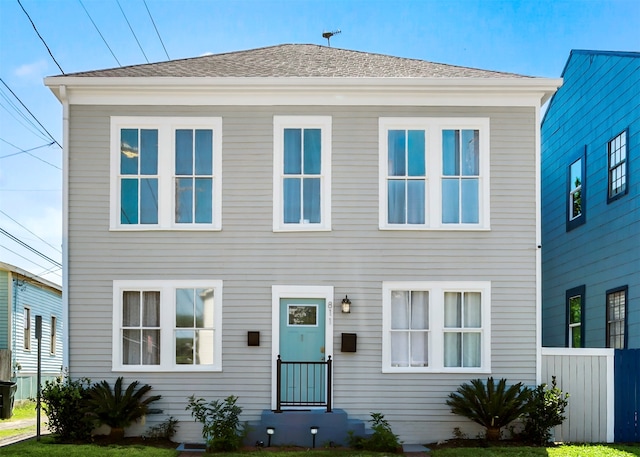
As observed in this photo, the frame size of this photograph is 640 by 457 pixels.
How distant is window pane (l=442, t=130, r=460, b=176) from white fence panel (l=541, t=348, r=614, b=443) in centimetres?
332

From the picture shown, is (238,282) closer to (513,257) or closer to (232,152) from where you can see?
(232,152)

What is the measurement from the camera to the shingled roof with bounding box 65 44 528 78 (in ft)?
40.0

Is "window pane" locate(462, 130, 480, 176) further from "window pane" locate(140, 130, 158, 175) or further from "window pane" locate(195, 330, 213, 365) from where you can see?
"window pane" locate(140, 130, 158, 175)

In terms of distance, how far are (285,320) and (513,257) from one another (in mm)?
3906

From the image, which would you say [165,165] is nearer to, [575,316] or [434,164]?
[434,164]

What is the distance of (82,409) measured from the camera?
37.0 ft

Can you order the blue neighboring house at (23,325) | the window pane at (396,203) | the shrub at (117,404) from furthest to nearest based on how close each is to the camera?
1. the blue neighboring house at (23,325)
2. the window pane at (396,203)
3. the shrub at (117,404)

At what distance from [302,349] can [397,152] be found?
11.9 feet

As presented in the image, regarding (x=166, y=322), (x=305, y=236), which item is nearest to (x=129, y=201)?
(x=166, y=322)

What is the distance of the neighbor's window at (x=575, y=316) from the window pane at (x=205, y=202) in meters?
7.95

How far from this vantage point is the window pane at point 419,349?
1201 cm

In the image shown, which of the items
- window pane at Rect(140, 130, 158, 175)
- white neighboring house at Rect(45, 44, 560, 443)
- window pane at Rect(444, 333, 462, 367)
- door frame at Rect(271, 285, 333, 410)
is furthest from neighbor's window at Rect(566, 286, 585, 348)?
window pane at Rect(140, 130, 158, 175)

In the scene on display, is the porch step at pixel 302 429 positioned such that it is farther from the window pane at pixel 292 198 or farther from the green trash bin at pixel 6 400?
the green trash bin at pixel 6 400

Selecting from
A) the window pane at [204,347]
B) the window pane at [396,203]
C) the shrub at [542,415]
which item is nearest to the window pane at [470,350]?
the shrub at [542,415]
